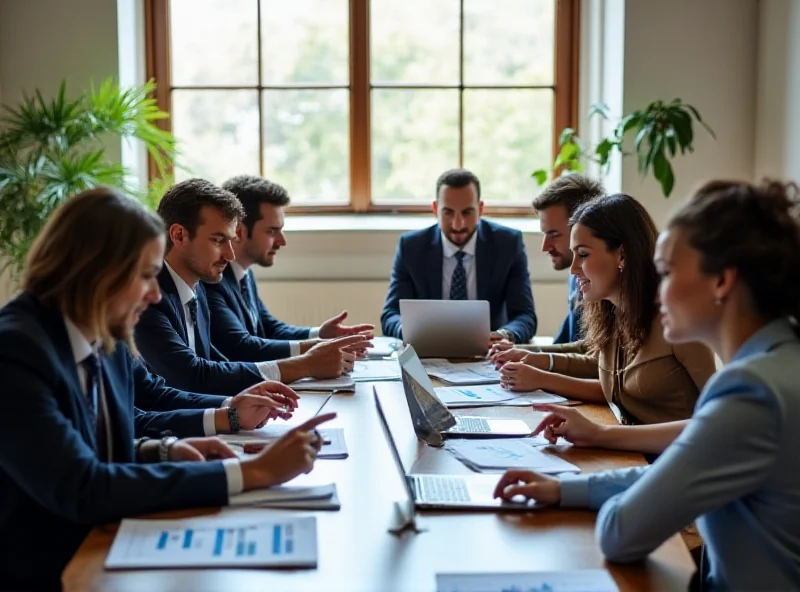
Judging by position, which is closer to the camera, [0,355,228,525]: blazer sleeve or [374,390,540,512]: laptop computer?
[0,355,228,525]: blazer sleeve

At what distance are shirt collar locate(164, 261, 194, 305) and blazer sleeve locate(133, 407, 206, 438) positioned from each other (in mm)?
700

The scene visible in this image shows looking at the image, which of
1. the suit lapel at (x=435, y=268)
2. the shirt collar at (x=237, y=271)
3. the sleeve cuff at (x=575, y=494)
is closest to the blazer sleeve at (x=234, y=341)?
the shirt collar at (x=237, y=271)

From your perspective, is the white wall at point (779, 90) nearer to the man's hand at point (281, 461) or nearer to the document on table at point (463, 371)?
the document on table at point (463, 371)

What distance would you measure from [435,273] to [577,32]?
1771 millimetres

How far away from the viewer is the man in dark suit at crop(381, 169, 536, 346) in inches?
167

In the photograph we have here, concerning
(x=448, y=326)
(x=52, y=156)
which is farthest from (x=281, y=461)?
(x=52, y=156)

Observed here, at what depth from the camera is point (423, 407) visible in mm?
2223

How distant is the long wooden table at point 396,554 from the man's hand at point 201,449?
0.20 meters

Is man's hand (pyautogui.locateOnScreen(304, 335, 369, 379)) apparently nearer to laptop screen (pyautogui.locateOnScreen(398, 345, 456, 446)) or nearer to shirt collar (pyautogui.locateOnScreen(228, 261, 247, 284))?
laptop screen (pyautogui.locateOnScreen(398, 345, 456, 446))

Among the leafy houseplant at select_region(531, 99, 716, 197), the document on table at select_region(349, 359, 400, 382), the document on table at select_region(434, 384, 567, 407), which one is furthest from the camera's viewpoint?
the leafy houseplant at select_region(531, 99, 716, 197)

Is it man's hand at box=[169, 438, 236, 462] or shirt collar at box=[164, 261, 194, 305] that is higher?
shirt collar at box=[164, 261, 194, 305]

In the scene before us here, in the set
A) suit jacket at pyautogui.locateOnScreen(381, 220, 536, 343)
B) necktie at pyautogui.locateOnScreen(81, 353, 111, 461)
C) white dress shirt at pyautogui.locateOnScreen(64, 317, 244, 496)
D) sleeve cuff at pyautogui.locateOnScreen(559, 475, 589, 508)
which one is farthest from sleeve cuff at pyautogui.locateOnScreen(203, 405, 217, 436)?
suit jacket at pyautogui.locateOnScreen(381, 220, 536, 343)

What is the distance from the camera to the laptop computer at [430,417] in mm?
2225

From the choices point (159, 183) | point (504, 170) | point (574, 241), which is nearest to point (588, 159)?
point (504, 170)
